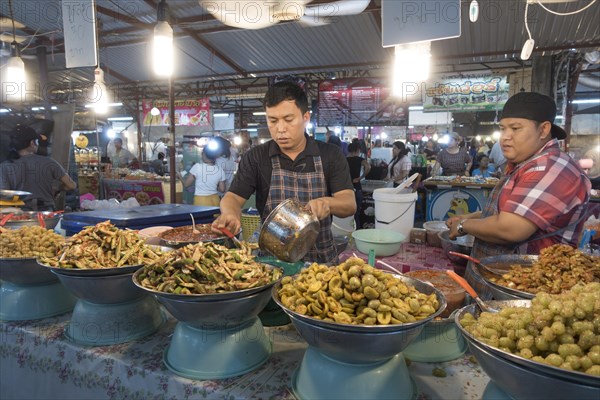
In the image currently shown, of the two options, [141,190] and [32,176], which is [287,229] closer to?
[32,176]

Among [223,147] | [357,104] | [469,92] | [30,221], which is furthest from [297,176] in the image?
[469,92]

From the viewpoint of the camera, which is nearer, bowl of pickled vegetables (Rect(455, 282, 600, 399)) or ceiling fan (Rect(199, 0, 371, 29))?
bowl of pickled vegetables (Rect(455, 282, 600, 399))

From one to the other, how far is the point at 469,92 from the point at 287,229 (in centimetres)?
757

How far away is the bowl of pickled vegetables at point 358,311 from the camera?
0.95 meters

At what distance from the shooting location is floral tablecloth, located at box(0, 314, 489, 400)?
120 cm

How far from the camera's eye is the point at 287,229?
142 cm

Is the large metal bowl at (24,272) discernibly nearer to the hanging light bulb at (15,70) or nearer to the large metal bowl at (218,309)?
the large metal bowl at (218,309)

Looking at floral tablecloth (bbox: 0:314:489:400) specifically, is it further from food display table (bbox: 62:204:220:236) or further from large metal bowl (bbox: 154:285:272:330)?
food display table (bbox: 62:204:220:236)

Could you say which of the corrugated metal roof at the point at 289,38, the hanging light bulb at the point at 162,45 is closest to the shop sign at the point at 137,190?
the corrugated metal roof at the point at 289,38

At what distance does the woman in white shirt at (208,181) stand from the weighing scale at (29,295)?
4.15 metres

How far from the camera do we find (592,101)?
17.4 m

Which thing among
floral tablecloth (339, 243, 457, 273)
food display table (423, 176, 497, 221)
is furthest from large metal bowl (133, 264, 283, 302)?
food display table (423, 176, 497, 221)

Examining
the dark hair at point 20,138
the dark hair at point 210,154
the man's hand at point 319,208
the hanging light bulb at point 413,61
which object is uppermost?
the hanging light bulb at point 413,61

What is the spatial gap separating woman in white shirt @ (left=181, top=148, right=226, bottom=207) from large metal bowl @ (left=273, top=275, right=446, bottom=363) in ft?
16.5
